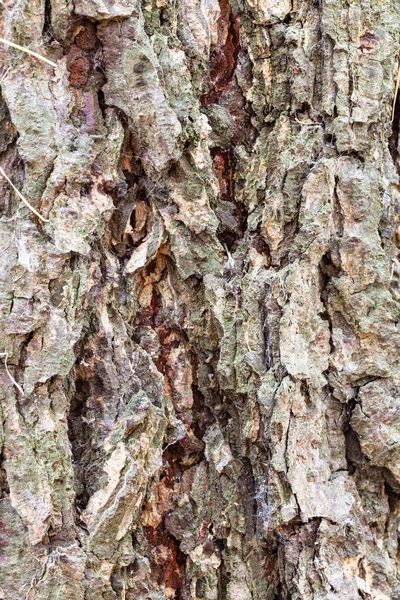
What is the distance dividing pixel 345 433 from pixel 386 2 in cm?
80

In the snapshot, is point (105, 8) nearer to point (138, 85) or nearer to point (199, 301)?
point (138, 85)

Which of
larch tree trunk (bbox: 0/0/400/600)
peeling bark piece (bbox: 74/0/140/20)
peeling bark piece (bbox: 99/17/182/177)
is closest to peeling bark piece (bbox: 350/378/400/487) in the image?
larch tree trunk (bbox: 0/0/400/600)

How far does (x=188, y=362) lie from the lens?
45.3 inches

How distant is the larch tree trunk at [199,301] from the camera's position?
1.01 metres

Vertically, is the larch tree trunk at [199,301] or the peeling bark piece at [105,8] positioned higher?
the peeling bark piece at [105,8]

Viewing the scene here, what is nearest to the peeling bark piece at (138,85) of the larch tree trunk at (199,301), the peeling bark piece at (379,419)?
the larch tree trunk at (199,301)

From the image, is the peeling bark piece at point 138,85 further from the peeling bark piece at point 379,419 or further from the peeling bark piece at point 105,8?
the peeling bark piece at point 379,419

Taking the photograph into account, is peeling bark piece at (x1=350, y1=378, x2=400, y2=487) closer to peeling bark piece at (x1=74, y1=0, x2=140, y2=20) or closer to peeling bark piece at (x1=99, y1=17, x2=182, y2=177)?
peeling bark piece at (x1=99, y1=17, x2=182, y2=177)

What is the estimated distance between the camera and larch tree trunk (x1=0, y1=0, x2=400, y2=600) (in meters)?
1.01

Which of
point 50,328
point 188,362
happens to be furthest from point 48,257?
point 188,362

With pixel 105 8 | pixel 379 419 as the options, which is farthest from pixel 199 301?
pixel 105 8

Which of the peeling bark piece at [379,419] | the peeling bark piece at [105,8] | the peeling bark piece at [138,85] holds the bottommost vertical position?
the peeling bark piece at [379,419]

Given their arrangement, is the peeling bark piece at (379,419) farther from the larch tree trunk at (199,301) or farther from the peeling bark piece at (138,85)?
the peeling bark piece at (138,85)

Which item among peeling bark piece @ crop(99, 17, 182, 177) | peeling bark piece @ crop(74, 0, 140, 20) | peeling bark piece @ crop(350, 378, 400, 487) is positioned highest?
peeling bark piece @ crop(74, 0, 140, 20)
